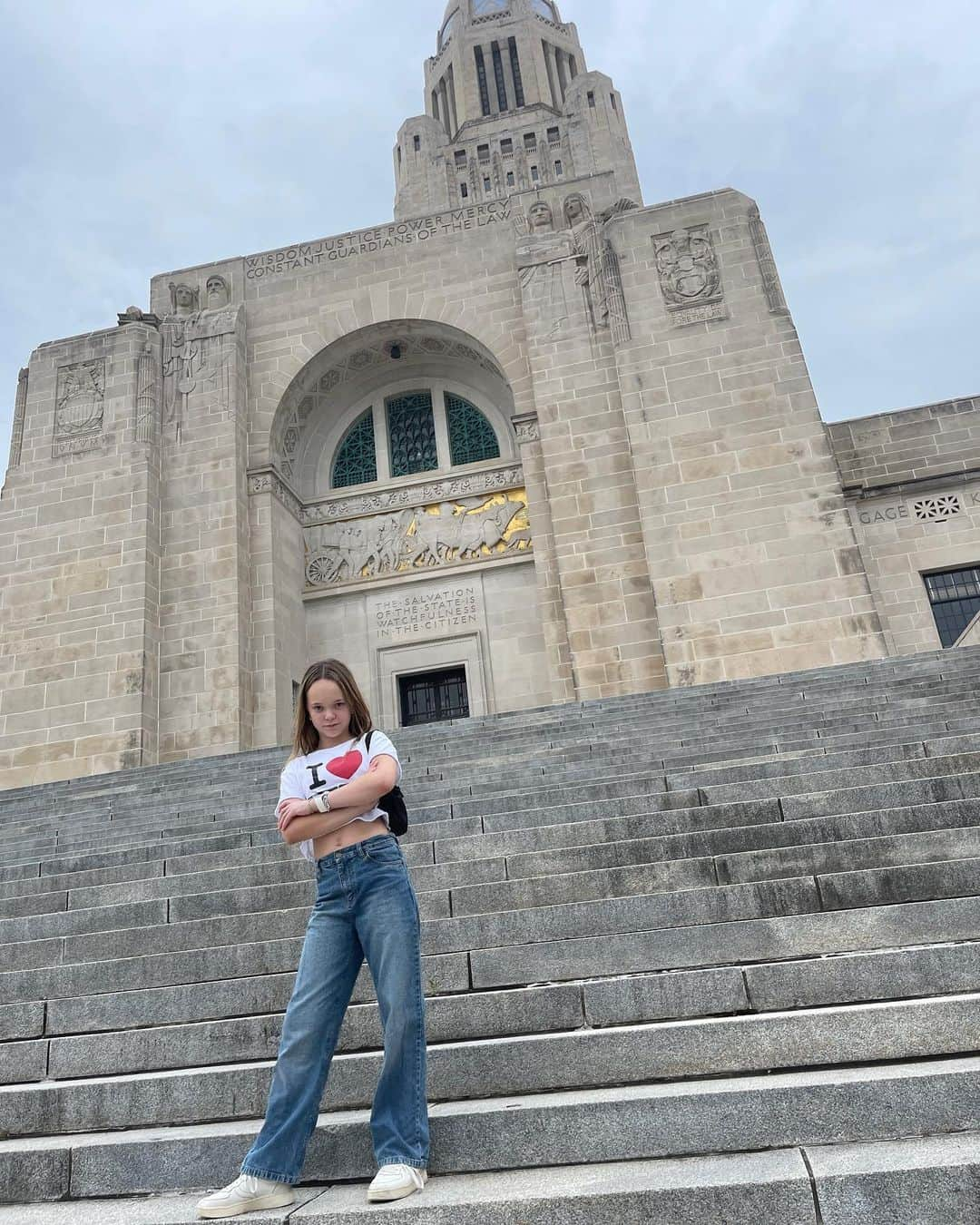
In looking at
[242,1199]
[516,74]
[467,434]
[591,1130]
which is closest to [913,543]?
[467,434]

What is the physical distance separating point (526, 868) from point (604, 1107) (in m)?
1.97

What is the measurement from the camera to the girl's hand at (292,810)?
2613mm

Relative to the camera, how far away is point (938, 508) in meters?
14.7

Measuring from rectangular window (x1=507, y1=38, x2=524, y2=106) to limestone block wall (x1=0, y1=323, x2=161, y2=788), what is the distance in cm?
2951

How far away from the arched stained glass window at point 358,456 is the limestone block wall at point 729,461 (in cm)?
558

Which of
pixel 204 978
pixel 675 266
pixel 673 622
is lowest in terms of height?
pixel 204 978

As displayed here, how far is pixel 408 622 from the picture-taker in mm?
16172

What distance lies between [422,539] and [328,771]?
45.8ft

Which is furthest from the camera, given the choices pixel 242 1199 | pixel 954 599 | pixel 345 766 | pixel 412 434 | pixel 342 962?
pixel 412 434

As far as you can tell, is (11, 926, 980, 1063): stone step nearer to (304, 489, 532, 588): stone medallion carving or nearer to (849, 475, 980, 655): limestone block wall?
(849, 475, 980, 655): limestone block wall

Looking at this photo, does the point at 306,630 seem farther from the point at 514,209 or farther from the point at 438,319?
the point at 514,209

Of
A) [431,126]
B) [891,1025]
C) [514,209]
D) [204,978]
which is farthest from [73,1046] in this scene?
[431,126]

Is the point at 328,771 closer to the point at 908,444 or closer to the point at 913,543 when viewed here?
the point at 913,543

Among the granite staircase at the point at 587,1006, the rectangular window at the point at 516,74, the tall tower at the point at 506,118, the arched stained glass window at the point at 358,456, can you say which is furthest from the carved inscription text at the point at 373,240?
the rectangular window at the point at 516,74
